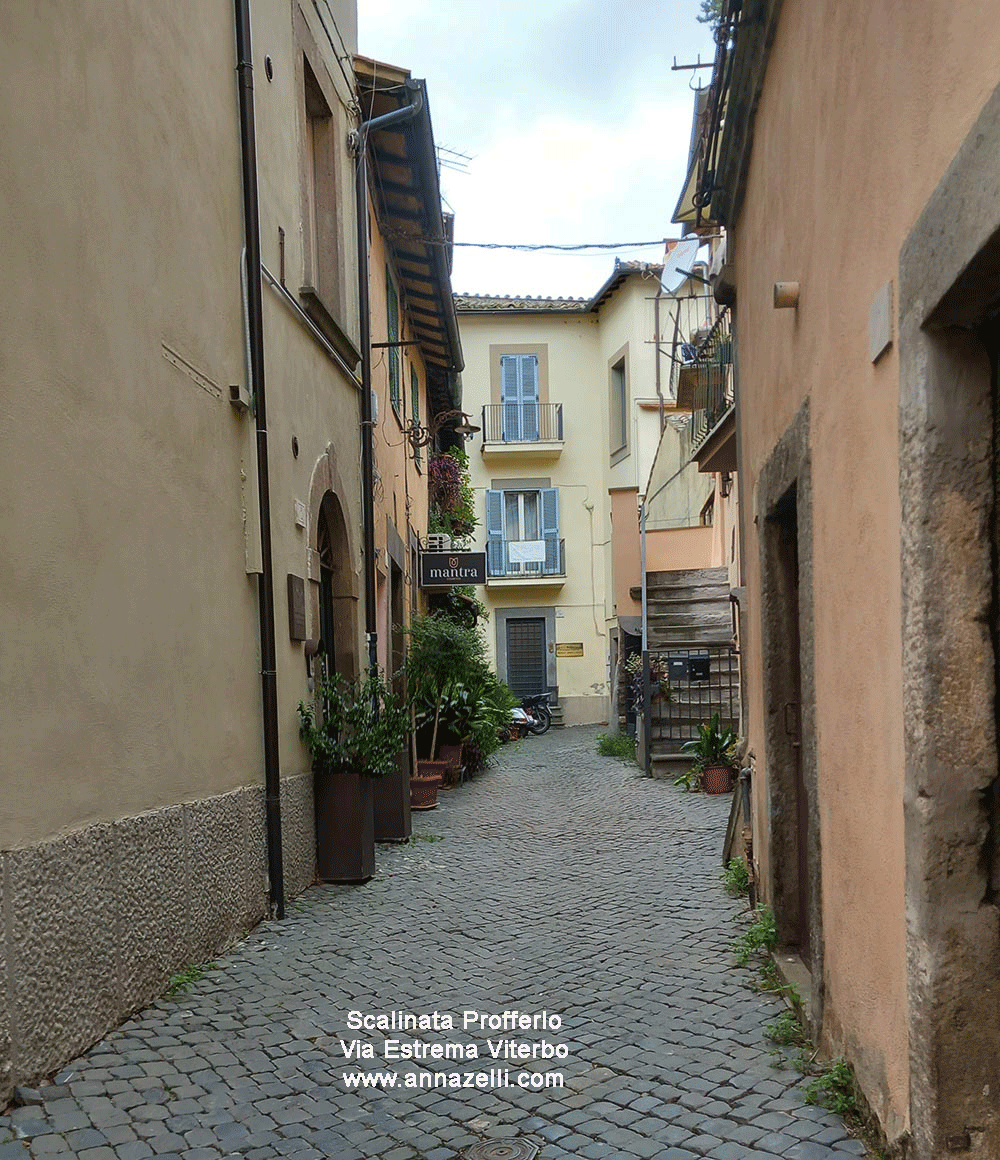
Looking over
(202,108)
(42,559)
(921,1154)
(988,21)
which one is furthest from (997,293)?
(202,108)

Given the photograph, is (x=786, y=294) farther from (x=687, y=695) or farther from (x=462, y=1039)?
(x=687, y=695)

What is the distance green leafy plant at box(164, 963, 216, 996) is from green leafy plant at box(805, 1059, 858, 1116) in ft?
8.39

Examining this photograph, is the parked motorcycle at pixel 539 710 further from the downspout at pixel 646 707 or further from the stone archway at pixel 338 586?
the stone archway at pixel 338 586

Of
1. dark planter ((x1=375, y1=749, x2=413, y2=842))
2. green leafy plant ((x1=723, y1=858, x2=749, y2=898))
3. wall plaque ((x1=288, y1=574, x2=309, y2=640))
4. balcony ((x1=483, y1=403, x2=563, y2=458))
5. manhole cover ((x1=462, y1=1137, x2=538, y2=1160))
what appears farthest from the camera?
balcony ((x1=483, y1=403, x2=563, y2=458))

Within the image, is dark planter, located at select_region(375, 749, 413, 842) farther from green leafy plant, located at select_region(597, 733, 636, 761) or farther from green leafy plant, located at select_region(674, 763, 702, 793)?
green leafy plant, located at select_region(597, 733, 636, 761)

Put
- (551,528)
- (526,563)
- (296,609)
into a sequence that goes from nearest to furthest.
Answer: (296,609) < (526,563) < (551,528)

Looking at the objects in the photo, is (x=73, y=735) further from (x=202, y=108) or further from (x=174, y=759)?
(x=202, y=108)

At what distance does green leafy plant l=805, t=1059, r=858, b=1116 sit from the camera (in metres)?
3.34

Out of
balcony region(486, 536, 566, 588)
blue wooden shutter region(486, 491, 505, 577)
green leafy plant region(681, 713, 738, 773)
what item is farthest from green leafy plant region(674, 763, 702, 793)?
blue wooden shutter region(486, 491, 505, 577)

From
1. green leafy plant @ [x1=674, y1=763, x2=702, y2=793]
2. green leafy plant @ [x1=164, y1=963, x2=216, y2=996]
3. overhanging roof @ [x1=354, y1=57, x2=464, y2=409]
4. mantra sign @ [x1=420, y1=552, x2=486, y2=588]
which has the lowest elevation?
green leafy plant @ [x1=674, y1=763, x2=702, y2=793]

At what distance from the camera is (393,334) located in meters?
Answer: 12.6

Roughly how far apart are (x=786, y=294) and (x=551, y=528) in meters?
23.5

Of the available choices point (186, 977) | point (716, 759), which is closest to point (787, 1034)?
point (186, 977)

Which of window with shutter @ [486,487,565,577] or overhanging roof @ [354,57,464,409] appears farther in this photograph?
window with shutter @ [486,487,565,577]
